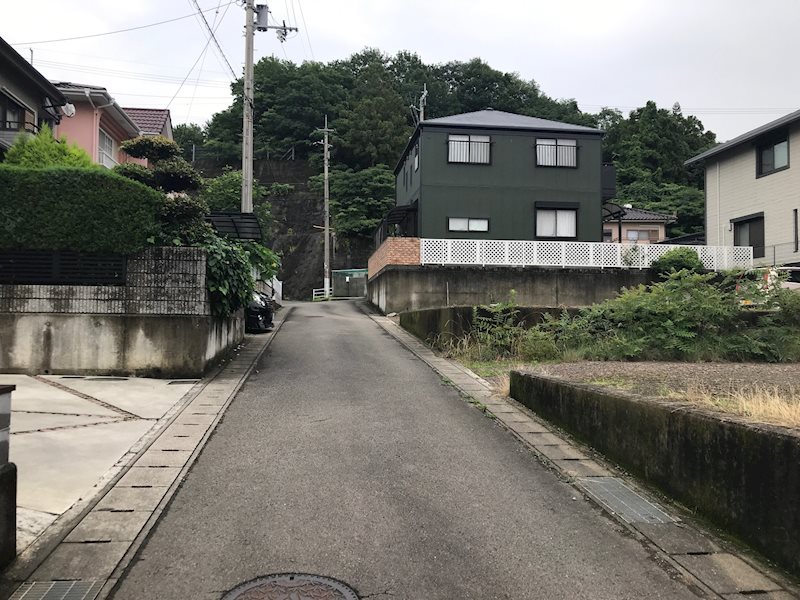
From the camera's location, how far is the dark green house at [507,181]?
21.6 m

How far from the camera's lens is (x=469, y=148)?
2194 centimetres

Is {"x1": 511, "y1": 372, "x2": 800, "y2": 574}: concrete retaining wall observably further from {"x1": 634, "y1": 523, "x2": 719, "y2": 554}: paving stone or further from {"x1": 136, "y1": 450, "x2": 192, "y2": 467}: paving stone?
{"x1": 136, "y1": 450, "x2": 192, "y2": 467}: paving stone

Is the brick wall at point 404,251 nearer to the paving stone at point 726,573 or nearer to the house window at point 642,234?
the paving stone at point 726,573

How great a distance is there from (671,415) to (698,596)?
164cm

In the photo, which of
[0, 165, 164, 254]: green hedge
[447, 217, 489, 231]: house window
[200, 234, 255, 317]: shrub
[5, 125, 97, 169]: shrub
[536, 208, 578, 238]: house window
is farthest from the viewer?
[536, 208, 578, 238]: house window

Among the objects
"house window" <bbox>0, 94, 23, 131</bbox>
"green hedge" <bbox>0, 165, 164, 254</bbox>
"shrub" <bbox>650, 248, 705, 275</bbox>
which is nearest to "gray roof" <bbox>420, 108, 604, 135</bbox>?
"shrub" <bbox>650, 248, 705, 275</bbox>

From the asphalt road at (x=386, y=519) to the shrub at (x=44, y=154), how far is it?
628 cm

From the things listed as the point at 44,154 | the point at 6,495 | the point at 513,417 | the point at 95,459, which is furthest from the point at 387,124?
the point at 6,495

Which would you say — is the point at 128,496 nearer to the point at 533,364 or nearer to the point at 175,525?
the point at 175,525

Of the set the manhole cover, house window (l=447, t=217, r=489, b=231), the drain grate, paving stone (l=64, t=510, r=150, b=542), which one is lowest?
the manhole cover

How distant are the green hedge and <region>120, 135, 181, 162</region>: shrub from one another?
2.76 m

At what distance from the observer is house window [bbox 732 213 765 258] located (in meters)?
22.3

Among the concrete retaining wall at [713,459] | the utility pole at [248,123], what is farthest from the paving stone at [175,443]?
the utility pole at [248,123]

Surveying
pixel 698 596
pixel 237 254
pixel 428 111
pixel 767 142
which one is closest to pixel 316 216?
pixel 428 111
